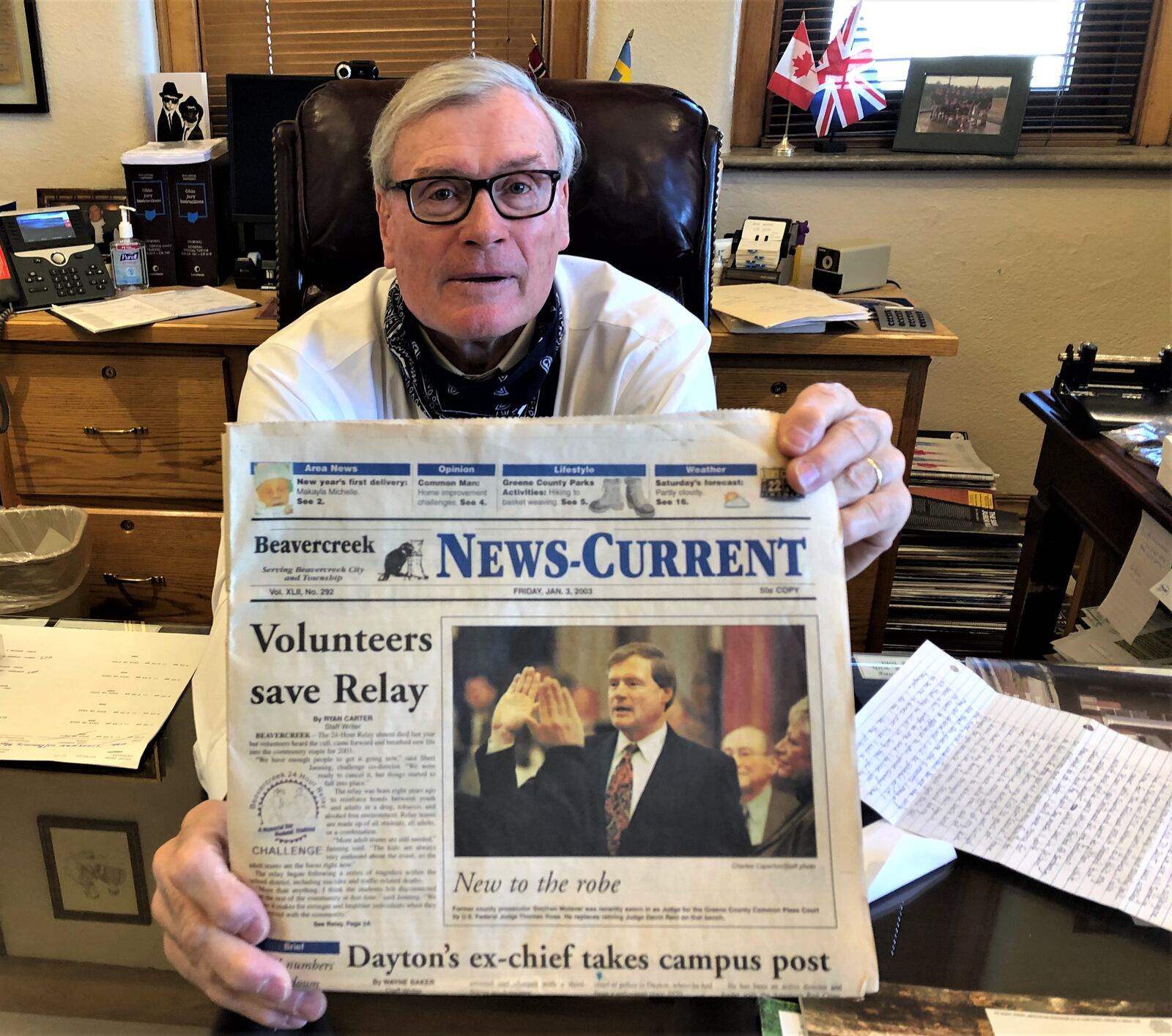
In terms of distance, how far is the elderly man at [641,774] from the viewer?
47 cm

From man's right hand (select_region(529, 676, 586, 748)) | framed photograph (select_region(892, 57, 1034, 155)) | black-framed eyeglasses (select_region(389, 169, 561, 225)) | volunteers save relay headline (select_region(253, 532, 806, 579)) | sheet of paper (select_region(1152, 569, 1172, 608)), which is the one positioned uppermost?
framed photograph (select_region(892, 57, 1034, 155))

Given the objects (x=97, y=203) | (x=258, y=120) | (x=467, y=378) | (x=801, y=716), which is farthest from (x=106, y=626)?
(x=97, y=203)

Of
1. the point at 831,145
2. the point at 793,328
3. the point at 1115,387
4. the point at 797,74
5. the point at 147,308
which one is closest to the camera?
the point at 1115,387

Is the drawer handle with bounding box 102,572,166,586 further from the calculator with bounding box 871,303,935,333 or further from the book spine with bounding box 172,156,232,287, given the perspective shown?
the calculator with bounding box 871,303,935,333

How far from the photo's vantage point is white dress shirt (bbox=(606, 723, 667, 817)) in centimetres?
47

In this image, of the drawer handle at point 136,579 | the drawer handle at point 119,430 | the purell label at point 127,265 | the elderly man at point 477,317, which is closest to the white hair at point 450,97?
the elderly man at point 477,317

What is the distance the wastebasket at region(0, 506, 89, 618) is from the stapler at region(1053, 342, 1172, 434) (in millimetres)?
1754

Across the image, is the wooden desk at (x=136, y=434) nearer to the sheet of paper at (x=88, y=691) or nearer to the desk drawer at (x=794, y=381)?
the desk drawer at (x=794, y=381)

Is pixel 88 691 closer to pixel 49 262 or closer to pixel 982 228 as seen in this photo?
pixel 49 262

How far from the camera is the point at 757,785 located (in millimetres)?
472

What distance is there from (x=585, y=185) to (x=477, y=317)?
0.34 m

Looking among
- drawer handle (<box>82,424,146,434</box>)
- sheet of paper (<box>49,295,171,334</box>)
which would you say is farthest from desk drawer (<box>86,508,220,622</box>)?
sheet of paper (<box>49,295,171,334</box>)

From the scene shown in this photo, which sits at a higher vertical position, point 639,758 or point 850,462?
point 850,462

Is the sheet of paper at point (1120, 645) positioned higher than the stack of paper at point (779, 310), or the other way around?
the stack of paper at point (779, 310)
